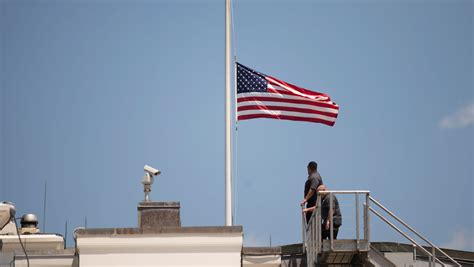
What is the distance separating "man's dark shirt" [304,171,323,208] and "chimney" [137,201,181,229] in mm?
2915

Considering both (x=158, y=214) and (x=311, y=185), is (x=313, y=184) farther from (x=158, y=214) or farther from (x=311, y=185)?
(x=158, y=214)

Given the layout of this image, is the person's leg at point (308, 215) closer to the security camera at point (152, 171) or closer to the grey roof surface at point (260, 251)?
the grey roof surface at point (260, 251)

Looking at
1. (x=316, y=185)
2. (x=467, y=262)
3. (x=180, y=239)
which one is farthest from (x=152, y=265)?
(x=467, y=262)

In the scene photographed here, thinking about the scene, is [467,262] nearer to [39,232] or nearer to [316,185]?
[316,185]

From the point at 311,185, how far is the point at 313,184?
5 cm

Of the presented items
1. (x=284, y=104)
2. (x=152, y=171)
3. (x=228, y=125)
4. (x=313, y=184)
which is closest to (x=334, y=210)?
(x=313, y=184)

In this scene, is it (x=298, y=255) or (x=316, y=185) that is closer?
(x=316, y=185)

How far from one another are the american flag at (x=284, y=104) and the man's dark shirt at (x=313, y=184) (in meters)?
2.64

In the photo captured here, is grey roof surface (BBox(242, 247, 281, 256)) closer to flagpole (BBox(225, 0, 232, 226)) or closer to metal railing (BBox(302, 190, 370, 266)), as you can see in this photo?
flagpole (BBox(225, 0, 232, 226))

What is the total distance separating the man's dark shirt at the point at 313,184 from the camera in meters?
21.7

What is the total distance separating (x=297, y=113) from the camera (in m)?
24.2

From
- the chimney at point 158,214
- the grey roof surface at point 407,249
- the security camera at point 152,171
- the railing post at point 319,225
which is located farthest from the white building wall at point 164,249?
the grey roof surface at point 407,249

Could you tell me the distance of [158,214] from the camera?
22734mm

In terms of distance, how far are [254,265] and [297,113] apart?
3736 mm
